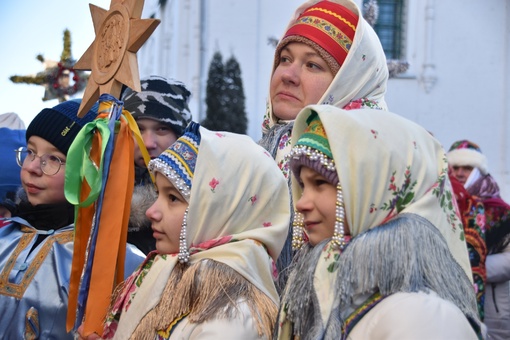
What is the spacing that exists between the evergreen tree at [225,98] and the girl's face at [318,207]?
43.4ft

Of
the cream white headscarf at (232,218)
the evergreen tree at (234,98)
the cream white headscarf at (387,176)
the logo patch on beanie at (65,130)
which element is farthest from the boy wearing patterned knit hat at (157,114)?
the evergreen tree at (234,98)

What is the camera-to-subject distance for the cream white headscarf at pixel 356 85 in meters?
3.59

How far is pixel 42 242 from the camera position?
12.6 feet

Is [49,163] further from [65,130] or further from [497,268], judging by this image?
[497,268]

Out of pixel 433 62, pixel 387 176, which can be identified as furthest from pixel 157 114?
pixel 433 62

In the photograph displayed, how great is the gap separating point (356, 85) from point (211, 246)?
40.9 inches

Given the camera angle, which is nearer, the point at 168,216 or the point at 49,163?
the point at 168,216

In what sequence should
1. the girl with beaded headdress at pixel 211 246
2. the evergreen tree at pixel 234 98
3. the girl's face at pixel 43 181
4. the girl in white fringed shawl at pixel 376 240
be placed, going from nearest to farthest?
the girl in white fringed shawl at pixel 376 240
the girl with beaded headdress at pixel 211 246
the girl's face at pixel 43 181
the evergreen tree at pixel 234 98

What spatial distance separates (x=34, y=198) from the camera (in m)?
3.89

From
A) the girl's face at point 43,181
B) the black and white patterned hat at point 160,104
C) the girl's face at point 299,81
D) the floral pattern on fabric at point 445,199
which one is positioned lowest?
the girl's face at point 43,181

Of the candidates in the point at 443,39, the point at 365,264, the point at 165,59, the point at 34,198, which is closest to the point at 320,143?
the point at 365,264

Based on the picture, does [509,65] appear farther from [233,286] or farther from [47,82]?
[233,286]

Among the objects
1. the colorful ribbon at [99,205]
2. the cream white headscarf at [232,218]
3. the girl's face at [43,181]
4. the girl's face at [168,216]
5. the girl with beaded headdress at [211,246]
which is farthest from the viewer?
→ the girl's face at [43,181]

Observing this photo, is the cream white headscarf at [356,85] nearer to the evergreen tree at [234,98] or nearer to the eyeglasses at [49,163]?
the eyeglasses at [49,163]
